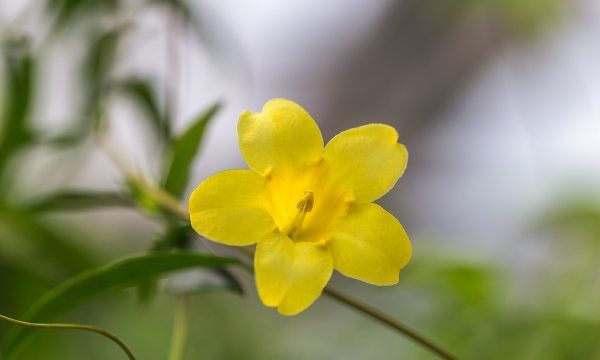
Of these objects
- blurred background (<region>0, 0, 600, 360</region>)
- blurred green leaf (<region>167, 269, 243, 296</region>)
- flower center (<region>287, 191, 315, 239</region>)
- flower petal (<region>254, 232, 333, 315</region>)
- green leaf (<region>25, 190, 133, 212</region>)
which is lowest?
blurred background (<region>0, 0, 600, 360</region>)

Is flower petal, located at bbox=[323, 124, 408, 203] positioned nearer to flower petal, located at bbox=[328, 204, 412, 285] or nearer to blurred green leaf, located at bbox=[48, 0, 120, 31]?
flower petal, located at bbox=[328, 204, 412, 285]

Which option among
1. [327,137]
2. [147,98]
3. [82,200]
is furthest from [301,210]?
[327,137]

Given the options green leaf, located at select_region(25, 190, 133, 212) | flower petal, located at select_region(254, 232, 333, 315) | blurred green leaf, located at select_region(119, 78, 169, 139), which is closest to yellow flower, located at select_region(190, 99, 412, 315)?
flower petal, located at select_region(254, 232, 333, 315)

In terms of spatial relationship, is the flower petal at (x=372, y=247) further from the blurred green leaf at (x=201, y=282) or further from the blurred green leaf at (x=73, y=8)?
the blurred green leaf at (x=73, y=8)

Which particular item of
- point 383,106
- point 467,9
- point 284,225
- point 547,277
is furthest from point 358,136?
point 383,106

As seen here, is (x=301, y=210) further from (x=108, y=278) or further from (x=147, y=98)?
(x=147, y=98)

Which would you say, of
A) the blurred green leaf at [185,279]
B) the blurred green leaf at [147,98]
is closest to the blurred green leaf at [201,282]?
the blurred green leaf at [185,279]

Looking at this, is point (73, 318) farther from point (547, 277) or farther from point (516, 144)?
point (516, 144)
